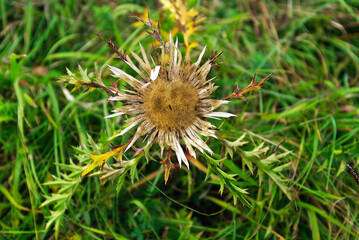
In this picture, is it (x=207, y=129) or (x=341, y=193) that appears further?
(x=341, y=193)

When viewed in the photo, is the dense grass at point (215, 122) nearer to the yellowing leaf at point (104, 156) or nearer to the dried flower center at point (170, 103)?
the yellowing leaf at point (104, 156)

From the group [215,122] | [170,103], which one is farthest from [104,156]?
[215,122]

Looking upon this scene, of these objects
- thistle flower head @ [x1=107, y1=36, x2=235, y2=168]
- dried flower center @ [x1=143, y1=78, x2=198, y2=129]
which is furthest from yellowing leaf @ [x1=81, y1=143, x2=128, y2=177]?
dried flower center @ [x1=143, y1=78, x2=198, y2=129]

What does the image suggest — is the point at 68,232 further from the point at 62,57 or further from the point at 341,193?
the point at 341,193

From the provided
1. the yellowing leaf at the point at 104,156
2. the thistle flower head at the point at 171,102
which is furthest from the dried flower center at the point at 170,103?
the yellowing leaf at the point at 104,156

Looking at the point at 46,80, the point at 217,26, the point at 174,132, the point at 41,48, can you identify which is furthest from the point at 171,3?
the point at 41,48

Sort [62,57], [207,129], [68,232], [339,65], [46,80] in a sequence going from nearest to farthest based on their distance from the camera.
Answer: [207,129]
[68,232]
[46,80]
[62,57]
[339,65]

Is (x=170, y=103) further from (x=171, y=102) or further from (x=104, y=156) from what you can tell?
(x=104, y=156)
